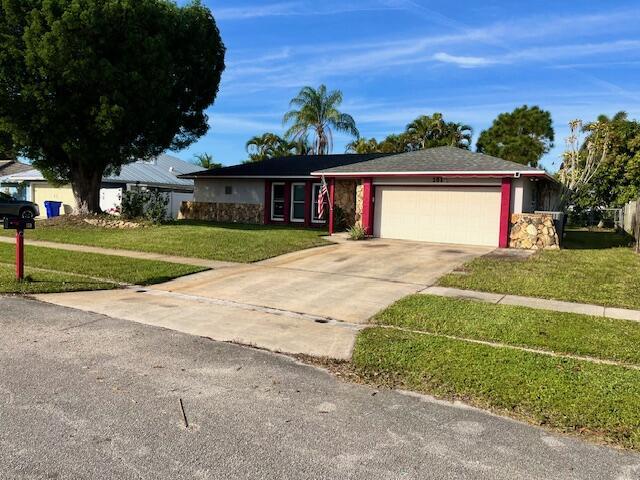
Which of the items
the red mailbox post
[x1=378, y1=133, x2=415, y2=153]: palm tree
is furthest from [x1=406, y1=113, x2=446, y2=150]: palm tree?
the red mailbox post

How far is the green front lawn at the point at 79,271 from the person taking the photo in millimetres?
9266

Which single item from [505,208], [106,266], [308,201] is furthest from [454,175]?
[106,266]

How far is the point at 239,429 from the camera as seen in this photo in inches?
155

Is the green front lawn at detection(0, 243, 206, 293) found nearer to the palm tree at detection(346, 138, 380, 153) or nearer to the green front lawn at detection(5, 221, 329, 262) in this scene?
the green front lawn at detection(5, 221, 329, 262)

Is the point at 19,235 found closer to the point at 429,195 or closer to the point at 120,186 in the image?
the point at 429,195

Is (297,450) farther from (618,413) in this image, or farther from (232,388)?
(618,413)

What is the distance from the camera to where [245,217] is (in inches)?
987

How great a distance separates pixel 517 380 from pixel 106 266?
9235 mm

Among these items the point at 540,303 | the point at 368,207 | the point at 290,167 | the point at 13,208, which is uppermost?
the point at 290,167

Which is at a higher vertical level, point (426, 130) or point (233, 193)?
point (426, 130)

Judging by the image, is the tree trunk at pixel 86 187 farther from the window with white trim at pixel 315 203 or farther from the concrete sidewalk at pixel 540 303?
the concrete sidewalk at pixel 540 303

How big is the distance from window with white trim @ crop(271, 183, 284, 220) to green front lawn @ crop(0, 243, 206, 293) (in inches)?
466

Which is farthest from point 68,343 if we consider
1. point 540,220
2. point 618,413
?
point 540,220

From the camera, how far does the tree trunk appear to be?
874 inches
